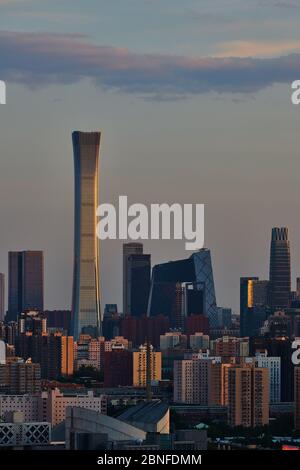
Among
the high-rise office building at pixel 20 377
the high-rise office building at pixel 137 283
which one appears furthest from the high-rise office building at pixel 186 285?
the high-rise office building at pixel 20 377

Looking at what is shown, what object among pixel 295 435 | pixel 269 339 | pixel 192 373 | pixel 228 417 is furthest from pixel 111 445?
pixel 269 339

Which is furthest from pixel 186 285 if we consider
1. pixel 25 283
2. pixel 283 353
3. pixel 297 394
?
pixel 297 394

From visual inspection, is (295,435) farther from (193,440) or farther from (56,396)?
(193,440)

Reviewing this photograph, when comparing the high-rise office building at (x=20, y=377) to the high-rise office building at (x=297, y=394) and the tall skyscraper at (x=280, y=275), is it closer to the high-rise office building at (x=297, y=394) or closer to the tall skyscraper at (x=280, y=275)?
the high-rise office building at (x=297, y=394)

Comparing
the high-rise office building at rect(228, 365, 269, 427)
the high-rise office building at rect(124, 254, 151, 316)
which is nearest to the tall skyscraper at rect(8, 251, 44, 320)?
the high-rise office building at rect(124, 254, 151, 316)

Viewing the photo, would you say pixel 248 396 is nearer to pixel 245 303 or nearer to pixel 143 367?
pixel 143 367

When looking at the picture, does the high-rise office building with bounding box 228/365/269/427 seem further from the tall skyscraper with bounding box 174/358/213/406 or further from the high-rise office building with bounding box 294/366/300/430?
the tall skyscraper with bounding box 174/358/213/406
